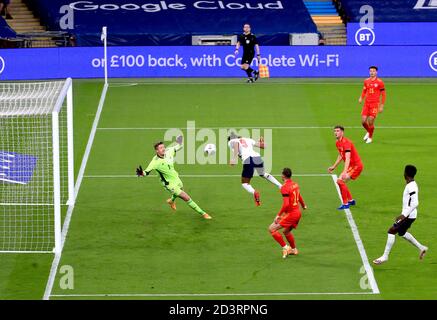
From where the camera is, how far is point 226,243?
23.9 m

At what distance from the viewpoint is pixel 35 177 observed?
94.1 ft

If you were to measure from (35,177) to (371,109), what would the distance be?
10907 millimetres

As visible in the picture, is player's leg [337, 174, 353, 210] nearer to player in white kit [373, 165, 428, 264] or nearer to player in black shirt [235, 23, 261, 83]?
player in white kit [373, 165, 428, 264]

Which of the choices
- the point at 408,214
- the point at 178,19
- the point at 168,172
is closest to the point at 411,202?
the point at 408,214

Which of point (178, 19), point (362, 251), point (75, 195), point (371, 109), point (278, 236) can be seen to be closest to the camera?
point (278, 236)

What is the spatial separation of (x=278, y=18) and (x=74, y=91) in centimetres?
1276

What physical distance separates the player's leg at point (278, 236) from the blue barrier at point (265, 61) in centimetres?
2170

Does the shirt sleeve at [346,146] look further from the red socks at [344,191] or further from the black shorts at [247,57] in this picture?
the black shorts at [247,57]

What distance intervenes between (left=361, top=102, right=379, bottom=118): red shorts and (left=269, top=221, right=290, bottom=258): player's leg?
11204 mm

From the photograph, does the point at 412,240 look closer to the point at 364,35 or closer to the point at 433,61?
the point at 433,61

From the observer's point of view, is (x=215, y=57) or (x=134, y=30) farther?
(x=134, y=30)
